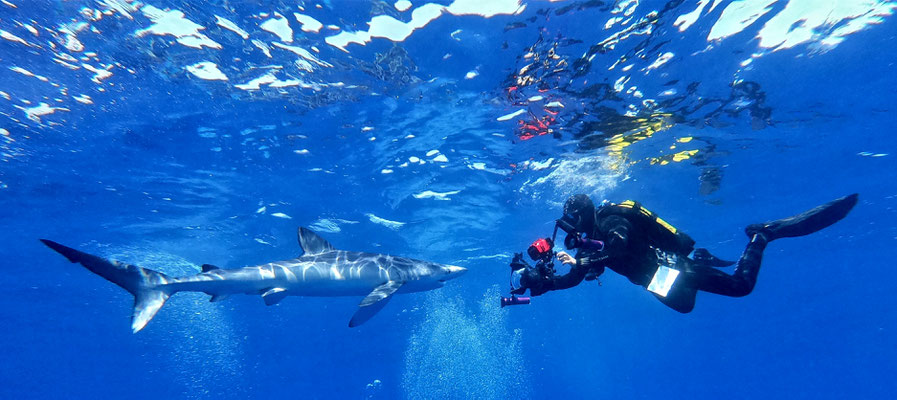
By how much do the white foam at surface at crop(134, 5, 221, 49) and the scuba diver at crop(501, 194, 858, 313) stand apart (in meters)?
8.17

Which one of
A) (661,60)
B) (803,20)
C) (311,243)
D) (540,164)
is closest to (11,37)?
(311,243)

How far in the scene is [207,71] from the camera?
9.45 m

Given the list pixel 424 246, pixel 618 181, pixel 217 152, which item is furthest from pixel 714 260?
pixel 424 246

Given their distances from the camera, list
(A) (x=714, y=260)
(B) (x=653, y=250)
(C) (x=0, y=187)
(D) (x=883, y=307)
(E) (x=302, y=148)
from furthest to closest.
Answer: (D) (x=883, y=307)
(C) (x=0, y=187)
(E) (x=302, y=148)
(A) (x=714, y=260)
(B) (x=653, y=250)

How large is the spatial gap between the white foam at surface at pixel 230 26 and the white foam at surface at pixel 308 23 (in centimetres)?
133

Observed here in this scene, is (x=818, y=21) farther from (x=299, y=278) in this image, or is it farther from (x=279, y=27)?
(x=299, y=278)

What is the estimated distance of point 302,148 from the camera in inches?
518

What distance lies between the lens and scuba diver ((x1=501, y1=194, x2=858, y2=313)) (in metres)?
5.29

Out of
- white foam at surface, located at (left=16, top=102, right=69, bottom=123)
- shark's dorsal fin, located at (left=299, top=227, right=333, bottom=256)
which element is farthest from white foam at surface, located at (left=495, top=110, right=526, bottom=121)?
white foam at surface, located at (left=16, top=102, right=69, bottom=123)

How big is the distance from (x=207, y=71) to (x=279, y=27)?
2664 millimetres

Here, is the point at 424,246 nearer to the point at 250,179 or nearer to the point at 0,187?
the point at 250,179

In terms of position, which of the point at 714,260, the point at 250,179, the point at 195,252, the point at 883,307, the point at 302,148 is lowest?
the point at 883,307

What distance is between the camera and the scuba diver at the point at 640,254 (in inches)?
208

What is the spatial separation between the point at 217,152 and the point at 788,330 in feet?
350
